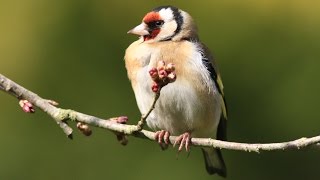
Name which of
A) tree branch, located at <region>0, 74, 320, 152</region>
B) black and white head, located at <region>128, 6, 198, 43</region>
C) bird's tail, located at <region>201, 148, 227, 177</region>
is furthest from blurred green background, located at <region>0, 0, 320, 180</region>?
tree branch, located at <region>0, 74, 320, 152</region>

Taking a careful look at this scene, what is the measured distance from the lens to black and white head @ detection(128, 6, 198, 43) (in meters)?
2.84

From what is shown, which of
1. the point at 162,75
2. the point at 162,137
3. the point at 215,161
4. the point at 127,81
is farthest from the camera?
the point at 127,81

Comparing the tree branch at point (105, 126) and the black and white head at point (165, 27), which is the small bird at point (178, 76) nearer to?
the black and white head at point (165, 27)

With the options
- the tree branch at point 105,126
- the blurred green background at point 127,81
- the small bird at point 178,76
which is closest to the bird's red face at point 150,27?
the small bird at point 178,76

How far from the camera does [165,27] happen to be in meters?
2.89

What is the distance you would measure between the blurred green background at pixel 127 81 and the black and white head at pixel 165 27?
1.06 meters

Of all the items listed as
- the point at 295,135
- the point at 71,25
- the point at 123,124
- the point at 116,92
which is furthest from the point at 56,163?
the point at 123,124

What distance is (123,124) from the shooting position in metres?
2.25

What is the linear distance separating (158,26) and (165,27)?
0.09 ft

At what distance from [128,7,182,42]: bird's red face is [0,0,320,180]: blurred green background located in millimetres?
1068

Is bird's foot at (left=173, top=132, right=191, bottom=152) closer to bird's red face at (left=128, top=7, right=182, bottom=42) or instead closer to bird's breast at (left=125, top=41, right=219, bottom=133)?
bird's breast at (left=125, top=41, right=219, bottom=133)

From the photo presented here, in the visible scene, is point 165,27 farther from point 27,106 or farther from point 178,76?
point 27,106

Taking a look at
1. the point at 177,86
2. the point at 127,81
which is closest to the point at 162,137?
the point at 177,86

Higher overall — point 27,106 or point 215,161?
point 27,106
